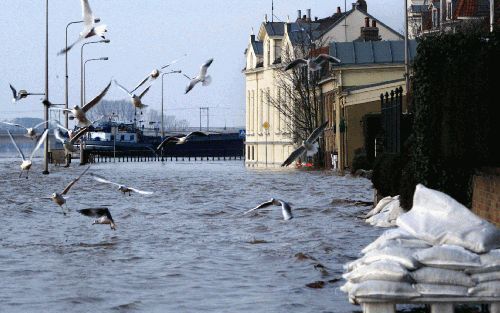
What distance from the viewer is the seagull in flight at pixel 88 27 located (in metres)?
21.3

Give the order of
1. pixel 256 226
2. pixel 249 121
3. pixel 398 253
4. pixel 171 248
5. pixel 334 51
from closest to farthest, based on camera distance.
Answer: pixel 398 253
pixel 171 248
pixel 256 226
pixel 334 51
pixel 249 121

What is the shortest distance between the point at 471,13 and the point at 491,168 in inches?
2498

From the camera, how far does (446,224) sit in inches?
517

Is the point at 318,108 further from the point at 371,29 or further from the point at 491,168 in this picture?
the point at 491,168

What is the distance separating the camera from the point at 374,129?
40094 millimetres

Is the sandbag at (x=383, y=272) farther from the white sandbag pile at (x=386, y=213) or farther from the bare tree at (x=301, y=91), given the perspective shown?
the bare tree at (x=301, y=91)

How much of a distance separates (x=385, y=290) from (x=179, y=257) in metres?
9.07

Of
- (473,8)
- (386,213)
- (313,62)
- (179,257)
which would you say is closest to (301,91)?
(473,8)

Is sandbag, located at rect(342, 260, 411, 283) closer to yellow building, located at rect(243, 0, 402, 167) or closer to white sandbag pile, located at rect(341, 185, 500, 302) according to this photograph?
white sandbag pile, located at rect(341, 185, 500, 302)

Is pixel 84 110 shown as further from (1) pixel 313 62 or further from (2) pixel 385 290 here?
(2) pixel 385 290

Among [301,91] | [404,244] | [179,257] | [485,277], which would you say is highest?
[301,91]

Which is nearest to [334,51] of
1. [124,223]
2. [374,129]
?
[374,129]

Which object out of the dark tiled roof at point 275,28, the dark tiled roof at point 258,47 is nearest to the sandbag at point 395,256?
the dark tiled roof at point 275,28

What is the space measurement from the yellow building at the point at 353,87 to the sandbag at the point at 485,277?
52.2 m
